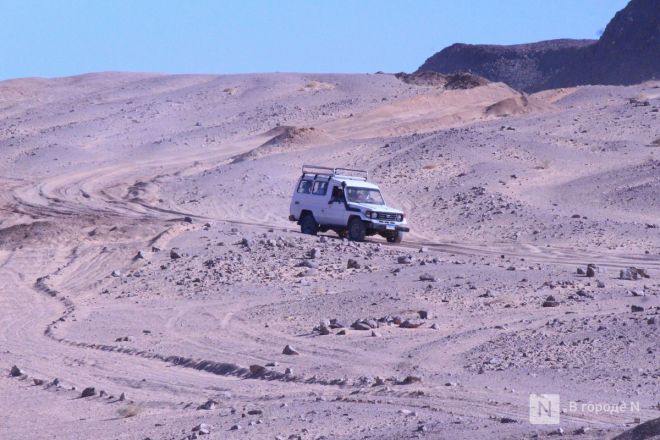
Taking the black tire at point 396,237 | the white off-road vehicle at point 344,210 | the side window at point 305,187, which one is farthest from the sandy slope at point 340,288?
the side window at point 305,187

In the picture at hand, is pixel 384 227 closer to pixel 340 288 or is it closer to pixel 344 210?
pixel 344 210

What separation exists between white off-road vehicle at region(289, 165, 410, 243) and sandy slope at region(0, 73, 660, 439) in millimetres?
995

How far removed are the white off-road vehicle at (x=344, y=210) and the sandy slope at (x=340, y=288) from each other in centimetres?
100

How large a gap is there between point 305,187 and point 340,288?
10418mm

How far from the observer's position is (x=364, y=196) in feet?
106

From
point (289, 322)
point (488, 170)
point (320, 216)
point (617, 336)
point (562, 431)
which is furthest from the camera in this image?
point (488, 170)

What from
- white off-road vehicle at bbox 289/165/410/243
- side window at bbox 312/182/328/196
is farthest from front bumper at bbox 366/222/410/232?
side window at bbox 312/182/328/196

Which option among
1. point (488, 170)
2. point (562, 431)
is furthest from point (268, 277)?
point (488, 170)

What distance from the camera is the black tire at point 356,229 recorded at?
103 feet

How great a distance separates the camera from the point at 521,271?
2373 centimetres

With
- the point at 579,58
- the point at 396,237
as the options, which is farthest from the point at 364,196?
the point at 579,58

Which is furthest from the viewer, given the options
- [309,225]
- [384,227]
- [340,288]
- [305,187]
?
[305,187]

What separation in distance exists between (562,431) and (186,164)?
50116 millimetres

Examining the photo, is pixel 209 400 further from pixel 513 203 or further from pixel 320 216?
pixel 513 203
